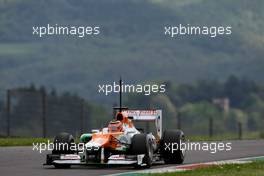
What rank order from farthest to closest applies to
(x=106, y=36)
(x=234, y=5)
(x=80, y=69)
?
(x=234, y=5) → (x=106, y=36) → (x=80, y=69)

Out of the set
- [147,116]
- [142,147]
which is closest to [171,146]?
[147,116]

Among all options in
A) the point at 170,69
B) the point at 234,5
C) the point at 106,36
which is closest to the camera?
the point at 170,69

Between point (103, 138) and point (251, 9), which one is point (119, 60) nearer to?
point (251, 9)

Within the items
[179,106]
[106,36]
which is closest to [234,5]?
[106,36]

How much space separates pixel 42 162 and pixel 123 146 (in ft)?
9.95

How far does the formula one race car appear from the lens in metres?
24.4

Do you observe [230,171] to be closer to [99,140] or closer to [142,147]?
[142,147]

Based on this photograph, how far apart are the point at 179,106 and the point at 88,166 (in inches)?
2423

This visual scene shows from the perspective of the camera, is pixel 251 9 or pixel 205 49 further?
pixel 251 9

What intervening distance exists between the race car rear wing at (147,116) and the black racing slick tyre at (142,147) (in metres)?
1.65

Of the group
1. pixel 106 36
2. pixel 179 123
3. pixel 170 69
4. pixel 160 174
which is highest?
pixel 106 36

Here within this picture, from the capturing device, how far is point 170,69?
104 meters

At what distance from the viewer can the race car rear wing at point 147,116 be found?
26422mm

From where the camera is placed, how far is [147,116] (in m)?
26.7
